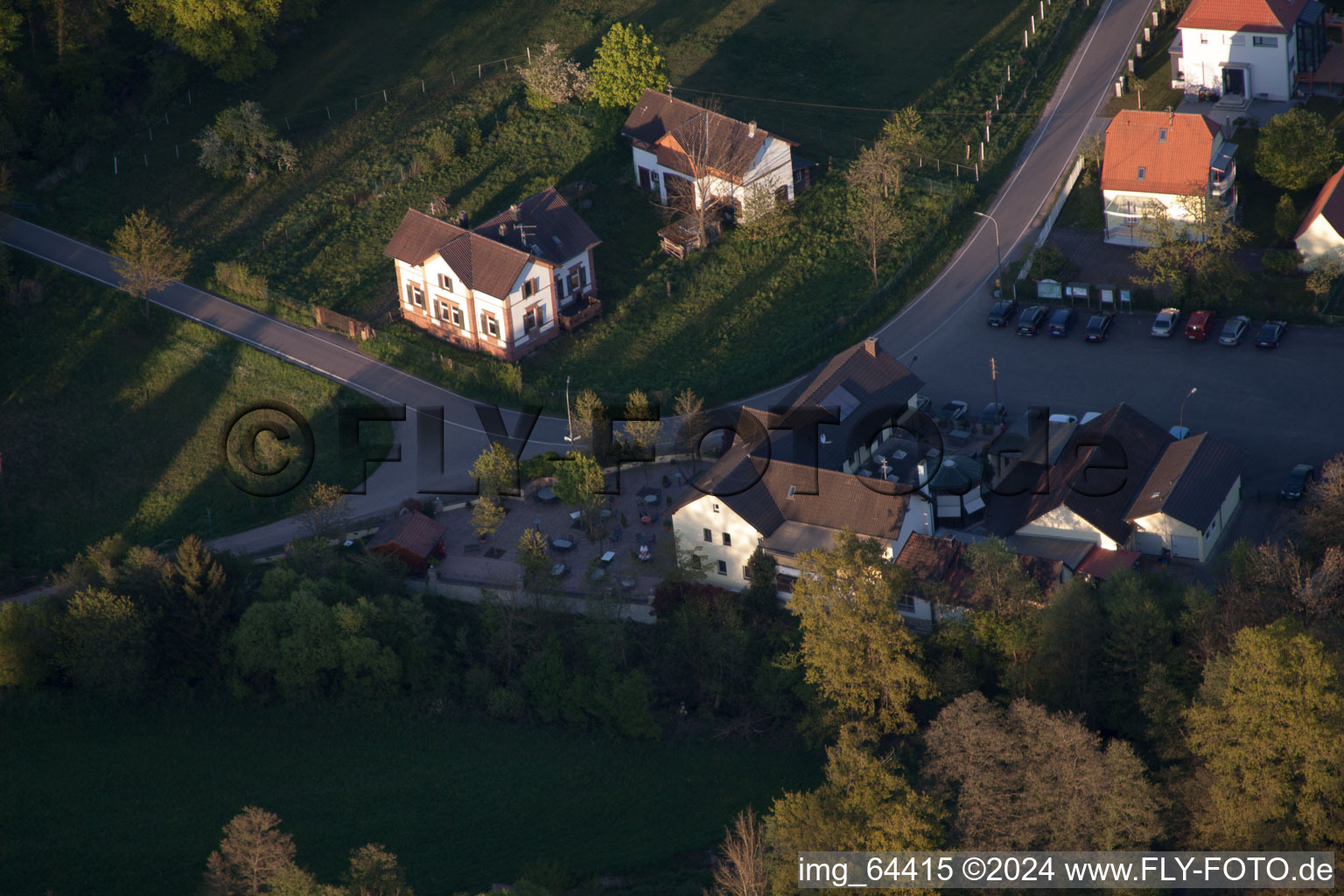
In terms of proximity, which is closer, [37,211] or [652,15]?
[37,211]

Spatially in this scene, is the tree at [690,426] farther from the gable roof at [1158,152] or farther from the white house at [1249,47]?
the white house at [1249,47]

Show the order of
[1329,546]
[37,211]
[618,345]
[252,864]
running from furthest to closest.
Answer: [37,211]
[618,345]
[1329,546]
[252,864]

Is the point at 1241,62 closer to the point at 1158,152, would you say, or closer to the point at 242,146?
the point at 1158,152

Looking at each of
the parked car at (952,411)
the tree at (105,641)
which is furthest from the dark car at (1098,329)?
the tree at (105,641)

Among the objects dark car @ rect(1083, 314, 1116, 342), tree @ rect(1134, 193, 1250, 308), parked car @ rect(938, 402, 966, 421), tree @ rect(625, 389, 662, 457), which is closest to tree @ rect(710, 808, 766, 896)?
tree @ rect(625, 389, 662, 457)

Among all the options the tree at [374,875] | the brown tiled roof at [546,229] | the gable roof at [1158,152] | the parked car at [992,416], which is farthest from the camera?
the gable roof at [1158,152]

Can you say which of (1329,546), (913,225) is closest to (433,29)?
(913,225)

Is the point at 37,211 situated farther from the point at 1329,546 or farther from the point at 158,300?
the point at 1329,546
